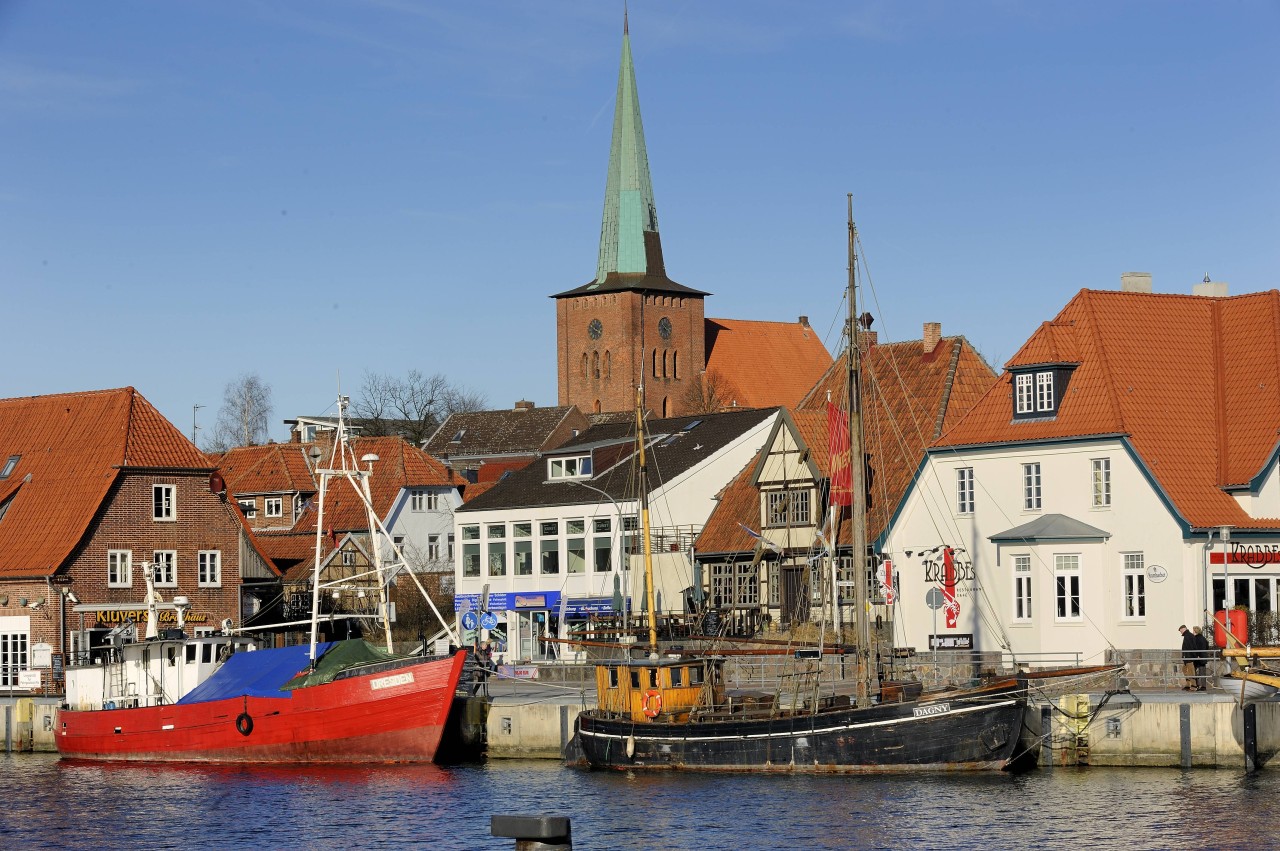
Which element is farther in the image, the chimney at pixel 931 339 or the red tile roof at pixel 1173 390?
the chimney at pixel 931 339

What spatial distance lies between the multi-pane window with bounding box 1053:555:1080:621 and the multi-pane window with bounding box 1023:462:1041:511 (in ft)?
7.09

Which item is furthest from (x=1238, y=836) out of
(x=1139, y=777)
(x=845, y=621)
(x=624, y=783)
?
(x=845, y=621)

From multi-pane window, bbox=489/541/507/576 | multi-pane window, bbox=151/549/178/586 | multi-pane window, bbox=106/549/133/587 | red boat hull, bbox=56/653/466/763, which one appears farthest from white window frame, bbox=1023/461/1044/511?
multi-pane window, bbox=106/549/133/587

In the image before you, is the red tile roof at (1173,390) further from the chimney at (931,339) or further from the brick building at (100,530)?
the brick building at (100,530)

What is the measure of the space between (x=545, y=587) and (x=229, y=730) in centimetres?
2354

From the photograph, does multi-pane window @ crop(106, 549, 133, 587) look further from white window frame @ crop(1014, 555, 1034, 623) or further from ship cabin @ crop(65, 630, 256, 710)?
white window frame @ crop(1014, 555, 1034, 623)

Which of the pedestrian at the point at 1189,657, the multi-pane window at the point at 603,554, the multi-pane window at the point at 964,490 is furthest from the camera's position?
the multi-pane window at the point at 603,554

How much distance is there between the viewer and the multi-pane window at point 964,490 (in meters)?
55.7

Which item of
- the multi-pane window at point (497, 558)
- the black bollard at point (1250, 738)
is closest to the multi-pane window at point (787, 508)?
the multi-pane window at point (497, 558)

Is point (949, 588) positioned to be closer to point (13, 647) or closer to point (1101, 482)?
point (1101, 482)

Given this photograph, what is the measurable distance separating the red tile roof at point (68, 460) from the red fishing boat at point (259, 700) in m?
9.70

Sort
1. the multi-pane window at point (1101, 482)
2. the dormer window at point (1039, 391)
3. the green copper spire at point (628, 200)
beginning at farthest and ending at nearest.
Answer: the green copper spire at point (628, 200)
the dormer window at point (1039, 391)
the multi-pane window at point (1101, 482)

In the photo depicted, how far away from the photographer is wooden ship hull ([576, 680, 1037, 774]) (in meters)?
41.5

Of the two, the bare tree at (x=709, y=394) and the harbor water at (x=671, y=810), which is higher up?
the bare tree at (x=709, y=394)
